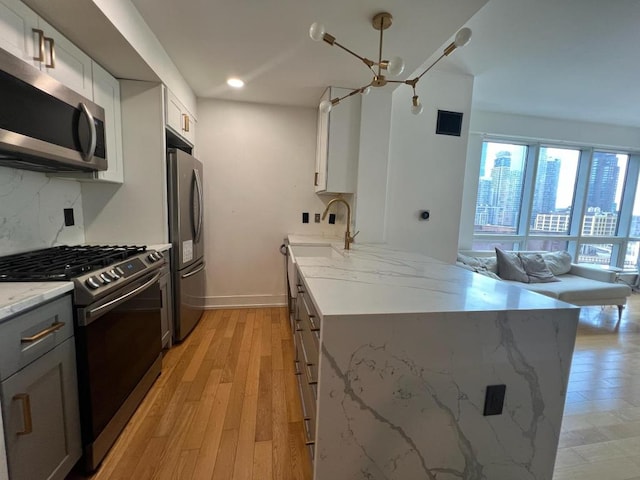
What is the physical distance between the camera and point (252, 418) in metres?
1.72

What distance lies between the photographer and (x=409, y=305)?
1.09 metres

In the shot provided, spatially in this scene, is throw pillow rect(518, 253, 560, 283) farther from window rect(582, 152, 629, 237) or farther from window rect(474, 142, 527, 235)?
window rect(582, 152, 629, 237)

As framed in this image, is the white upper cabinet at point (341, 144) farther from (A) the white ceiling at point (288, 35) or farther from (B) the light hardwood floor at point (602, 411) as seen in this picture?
(B) the light hardwood floor at point (602, 411)

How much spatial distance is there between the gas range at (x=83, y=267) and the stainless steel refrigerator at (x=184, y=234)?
0.56 meters

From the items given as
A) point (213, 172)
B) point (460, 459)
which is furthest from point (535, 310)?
point (213, 172)

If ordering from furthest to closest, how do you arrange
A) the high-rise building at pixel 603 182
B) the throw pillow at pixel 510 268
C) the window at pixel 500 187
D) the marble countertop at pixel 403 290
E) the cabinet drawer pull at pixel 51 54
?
the high-rise building at pixel 603 182 → the window at pixel 500 187 → the throw pillow at pixel 510 268 → the cabinet drawer pull at pixel 51 54 → the marble countertop at pixel 403 290

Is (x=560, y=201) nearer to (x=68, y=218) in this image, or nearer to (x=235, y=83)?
(x=235, y=83)

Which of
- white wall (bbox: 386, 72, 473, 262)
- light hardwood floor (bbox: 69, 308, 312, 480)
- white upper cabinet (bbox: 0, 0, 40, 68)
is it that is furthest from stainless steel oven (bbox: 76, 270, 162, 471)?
white wall (bbox: 386, 72, 473, 262)

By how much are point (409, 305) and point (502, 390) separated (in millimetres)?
527

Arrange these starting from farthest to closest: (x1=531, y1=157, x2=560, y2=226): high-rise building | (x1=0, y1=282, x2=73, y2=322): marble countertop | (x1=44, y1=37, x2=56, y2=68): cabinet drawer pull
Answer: (x1=531, y1=157, x2=560, y2=226): high-rise building, (x1=44, y1=37, x2=56, y2=68): cabinet drawer pull, (x1=0, y1=282, x2=73, y2=322): marble countertop

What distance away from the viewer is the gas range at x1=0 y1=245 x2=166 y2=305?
1204 millimetres

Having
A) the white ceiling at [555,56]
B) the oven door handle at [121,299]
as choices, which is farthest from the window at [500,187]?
the oven door handle at [121,299]

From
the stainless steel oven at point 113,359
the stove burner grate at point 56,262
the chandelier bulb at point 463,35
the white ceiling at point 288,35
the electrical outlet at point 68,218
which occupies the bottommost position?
the stainless steel oven at point 113,359

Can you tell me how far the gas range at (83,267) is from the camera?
1.20 metres
